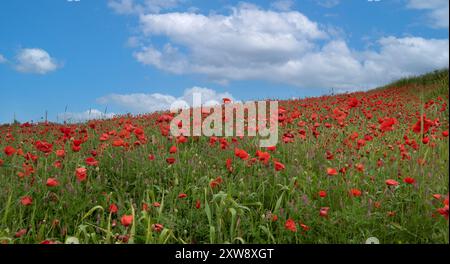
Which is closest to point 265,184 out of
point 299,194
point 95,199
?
point 299,194

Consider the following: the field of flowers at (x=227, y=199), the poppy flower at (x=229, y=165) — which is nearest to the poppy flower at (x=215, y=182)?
the field of flowers at (x=227, y=199)

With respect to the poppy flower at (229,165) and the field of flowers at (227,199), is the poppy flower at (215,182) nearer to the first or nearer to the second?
the field of flowers at (227,199)

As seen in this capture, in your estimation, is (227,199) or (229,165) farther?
(229,165)

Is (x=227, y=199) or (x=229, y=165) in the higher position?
(x=229, y=165)

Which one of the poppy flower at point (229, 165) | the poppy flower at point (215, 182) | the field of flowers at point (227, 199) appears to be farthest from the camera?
the poppy flower at point (229, 165)

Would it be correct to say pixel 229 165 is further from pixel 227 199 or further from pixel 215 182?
pixel 227 199

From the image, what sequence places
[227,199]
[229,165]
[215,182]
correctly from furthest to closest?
[229,165] → [215,182] → [227,199]

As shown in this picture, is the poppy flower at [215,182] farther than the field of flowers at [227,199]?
Yes

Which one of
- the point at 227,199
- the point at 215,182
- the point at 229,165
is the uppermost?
the point at 229,165

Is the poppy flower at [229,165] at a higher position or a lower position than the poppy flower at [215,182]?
higher

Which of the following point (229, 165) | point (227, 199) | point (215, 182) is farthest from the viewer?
point (229, 165)

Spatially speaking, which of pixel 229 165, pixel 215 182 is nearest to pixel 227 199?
pixel 215 182
